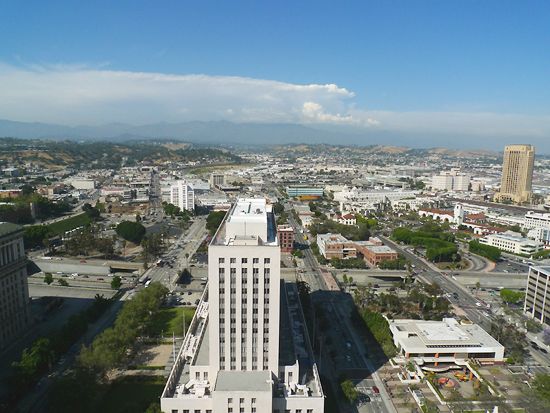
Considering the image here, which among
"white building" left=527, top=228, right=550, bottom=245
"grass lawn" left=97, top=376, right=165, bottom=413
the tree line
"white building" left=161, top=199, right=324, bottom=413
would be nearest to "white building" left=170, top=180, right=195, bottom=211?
the tree line

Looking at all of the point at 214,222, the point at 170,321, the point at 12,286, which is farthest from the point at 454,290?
the point at 12,286

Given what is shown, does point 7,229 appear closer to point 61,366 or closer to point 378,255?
point 61,366

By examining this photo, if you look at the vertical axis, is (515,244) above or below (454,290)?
above

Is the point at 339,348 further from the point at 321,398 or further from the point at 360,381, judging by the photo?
the point at 321,398

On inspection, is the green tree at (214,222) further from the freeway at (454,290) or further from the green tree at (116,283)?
the freeway at (454,290)

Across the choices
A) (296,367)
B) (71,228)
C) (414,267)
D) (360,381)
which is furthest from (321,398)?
(71,228)

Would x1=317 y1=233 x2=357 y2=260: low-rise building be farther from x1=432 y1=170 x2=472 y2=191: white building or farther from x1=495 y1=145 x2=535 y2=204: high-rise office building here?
x1=432 y1=170 x2=472 y2=191: white building
